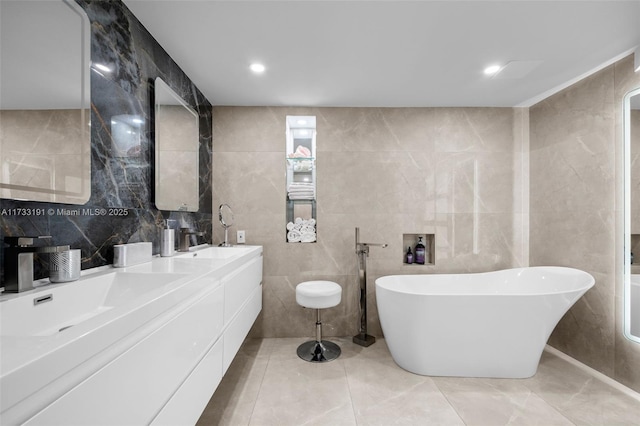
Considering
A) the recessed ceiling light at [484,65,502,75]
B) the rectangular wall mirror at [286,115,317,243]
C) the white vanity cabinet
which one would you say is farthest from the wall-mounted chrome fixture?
the recessed ceiling light at [484,65,502,75]

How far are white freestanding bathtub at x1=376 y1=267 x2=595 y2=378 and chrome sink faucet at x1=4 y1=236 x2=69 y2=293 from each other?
1.92m

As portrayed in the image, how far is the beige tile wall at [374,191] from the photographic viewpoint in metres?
2.80

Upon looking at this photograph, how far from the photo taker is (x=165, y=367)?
39.1 inches

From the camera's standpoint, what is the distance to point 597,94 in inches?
87.0

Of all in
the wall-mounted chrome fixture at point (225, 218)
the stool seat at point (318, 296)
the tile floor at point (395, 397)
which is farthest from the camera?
the wall-mounted chrome fixture at point (225, 218)

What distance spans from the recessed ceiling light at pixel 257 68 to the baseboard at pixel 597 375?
10.8ft

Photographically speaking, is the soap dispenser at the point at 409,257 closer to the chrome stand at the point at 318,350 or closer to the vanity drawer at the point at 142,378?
the chrome stand at the point at 318,350

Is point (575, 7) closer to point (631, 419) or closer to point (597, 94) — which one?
point (597, 94)

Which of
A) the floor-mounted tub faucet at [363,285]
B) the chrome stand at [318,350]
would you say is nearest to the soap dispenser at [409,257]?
the floor-mounted tub faucet at [363,285]

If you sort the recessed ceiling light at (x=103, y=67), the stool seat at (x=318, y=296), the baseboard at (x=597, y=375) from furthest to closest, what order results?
1. the stool seat at (x=318, y=296)
2. the baseboard at (x=597, y=375)
3. the recessed ceiling light at (x=103, y=67)

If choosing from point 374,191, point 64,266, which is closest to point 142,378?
point 64,266

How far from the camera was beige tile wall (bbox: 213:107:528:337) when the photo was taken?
2.80 meters

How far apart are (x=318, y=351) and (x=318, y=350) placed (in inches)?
0.4

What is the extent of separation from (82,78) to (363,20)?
1392 millimetres
